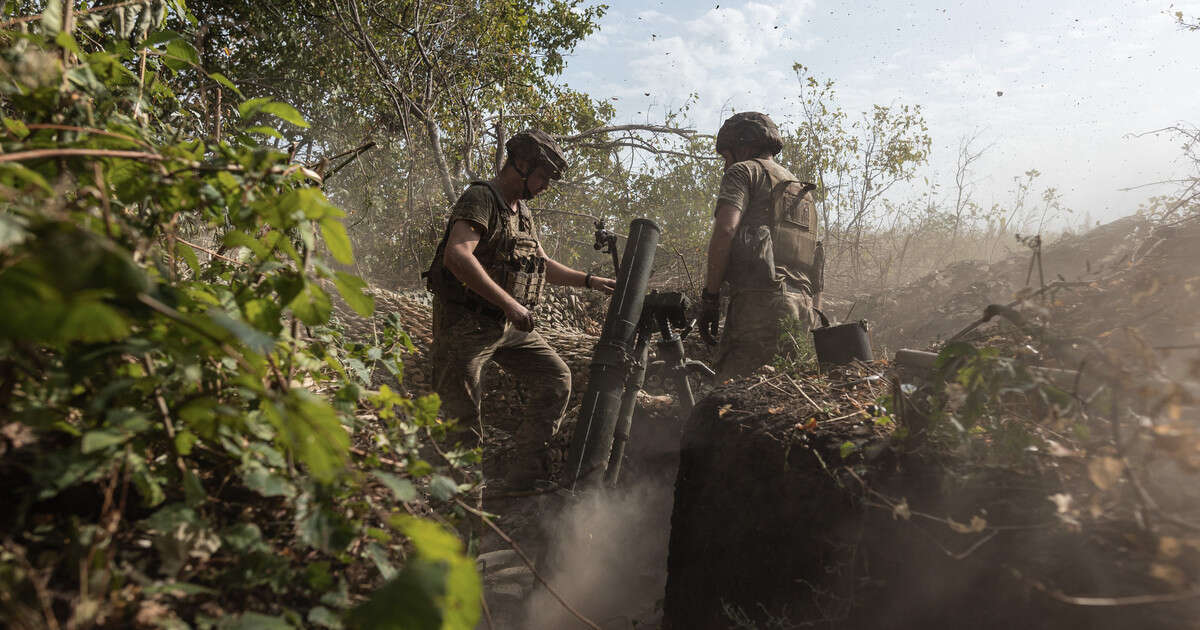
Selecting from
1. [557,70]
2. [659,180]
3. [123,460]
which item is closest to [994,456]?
[123,460]

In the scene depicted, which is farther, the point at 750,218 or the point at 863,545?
the point at 750,218

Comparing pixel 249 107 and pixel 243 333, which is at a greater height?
pixel 249 107

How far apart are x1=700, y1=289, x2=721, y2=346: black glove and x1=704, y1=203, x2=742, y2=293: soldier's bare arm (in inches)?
1.8

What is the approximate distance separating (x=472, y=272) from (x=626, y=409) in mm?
1184

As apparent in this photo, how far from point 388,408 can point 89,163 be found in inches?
26.1

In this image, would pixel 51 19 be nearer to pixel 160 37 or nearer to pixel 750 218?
pixel 160 37

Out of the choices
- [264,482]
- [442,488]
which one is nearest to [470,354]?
[442,488]

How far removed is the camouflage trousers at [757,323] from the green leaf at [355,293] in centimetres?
289

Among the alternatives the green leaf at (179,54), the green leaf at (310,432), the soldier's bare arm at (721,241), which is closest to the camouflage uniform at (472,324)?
the soldier's bare arm at (721,241)

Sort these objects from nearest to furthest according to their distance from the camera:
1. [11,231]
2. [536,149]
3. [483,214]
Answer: [11,231]
[483,214]
[536,149]

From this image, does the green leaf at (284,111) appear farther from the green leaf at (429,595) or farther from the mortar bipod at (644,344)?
the mortar bipod at (644,344)

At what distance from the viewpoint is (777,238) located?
3.78 metres

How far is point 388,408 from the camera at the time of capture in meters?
1.26

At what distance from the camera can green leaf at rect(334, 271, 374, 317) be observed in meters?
1.09
